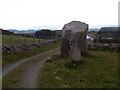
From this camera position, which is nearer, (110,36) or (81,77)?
(81,77)

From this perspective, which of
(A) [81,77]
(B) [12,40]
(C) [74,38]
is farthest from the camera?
(B) [12,40]

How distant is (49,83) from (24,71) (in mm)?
3109

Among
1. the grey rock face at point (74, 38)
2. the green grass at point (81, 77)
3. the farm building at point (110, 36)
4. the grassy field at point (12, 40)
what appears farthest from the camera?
the farm building at point (110, 36)

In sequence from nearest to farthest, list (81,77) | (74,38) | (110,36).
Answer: (81,77) < (74,38) < (110,36)

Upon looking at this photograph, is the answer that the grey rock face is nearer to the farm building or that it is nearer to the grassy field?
the grassy field

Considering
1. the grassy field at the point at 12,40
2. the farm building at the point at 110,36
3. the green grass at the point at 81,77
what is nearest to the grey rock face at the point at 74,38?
the green grass at the point at 81,77

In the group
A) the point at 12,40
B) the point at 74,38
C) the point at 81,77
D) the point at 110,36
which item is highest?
the point at 110,36

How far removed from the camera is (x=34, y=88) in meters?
7.11

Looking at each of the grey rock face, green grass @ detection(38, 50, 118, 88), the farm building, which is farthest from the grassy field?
the farm building

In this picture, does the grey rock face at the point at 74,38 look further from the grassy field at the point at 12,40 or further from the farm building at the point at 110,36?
the farm building at the point at 110,36

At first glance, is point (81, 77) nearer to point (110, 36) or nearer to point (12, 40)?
point (12, 40)

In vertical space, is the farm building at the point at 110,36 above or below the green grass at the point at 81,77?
above

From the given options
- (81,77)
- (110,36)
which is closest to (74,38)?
(81,77)

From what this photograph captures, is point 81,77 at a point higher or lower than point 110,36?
lower
